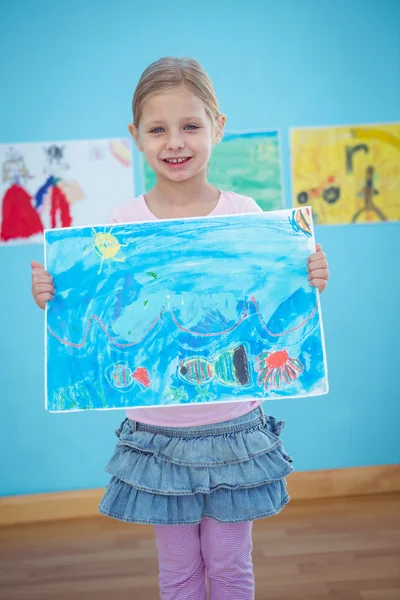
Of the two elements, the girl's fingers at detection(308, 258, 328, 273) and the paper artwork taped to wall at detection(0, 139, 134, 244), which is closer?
the girl's fingers at detection(308, 258, 328, 273)

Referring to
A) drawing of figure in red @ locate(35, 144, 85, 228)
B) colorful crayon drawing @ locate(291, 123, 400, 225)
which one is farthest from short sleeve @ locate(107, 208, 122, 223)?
colorful crayon drawing @ locate(291, 123, 400, 225)

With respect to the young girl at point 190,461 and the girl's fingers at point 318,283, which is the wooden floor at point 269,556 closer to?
the young girl at point 190,461

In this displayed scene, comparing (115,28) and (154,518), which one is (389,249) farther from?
(154,518)

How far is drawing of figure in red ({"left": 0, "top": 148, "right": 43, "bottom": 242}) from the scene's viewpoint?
2.69 meters

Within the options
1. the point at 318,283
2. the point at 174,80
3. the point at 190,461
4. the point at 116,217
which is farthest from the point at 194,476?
the point at 174,80

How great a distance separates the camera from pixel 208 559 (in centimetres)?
131

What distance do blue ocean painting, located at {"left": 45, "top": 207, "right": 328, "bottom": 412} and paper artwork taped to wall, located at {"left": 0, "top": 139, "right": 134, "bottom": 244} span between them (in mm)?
1503

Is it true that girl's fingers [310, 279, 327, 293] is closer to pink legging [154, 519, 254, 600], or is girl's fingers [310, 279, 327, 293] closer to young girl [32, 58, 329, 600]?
young girl [32, 58, 329, 600]

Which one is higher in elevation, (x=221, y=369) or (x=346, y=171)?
(x=346, y=171)

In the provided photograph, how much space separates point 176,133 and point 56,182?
1552mm

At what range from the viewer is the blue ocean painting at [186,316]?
1211 millimetres

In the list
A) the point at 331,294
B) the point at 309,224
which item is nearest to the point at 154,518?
the point at 309,224

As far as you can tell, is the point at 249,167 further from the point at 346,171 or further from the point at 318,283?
the point at 318,283

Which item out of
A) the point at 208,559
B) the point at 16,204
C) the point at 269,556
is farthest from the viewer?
A: the point at 16,204
